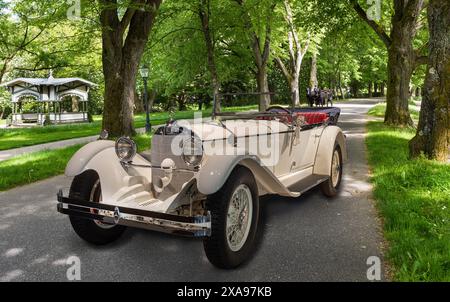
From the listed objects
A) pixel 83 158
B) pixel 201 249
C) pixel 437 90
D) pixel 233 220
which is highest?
pixel 437 90

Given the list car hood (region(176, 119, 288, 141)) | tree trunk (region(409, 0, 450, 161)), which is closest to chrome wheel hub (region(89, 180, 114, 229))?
car hood (region(176, 119, 288, 141))

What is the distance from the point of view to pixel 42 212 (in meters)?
5.79

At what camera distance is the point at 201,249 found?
4.27 metres

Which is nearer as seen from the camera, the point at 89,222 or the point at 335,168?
the point at 89,222

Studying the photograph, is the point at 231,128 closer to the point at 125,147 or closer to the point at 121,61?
the point at 125,147

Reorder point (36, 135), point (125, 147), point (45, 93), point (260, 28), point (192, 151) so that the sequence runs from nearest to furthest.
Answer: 1. point (192, 151)
2. point (125, 147)
3. point (36, 135)
4. point (260, 28)
5. point (45, 93)

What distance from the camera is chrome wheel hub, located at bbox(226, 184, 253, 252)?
3.84m

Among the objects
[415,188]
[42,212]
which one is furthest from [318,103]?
[42,212]

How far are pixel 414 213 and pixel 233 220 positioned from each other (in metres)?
2.57

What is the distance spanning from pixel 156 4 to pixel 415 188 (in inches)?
407

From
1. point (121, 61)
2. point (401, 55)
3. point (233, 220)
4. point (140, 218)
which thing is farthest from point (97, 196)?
point (401, 55)

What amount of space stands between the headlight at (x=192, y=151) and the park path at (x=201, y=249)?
0.92 meters

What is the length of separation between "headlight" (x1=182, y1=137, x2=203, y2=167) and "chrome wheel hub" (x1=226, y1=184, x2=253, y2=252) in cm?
68
